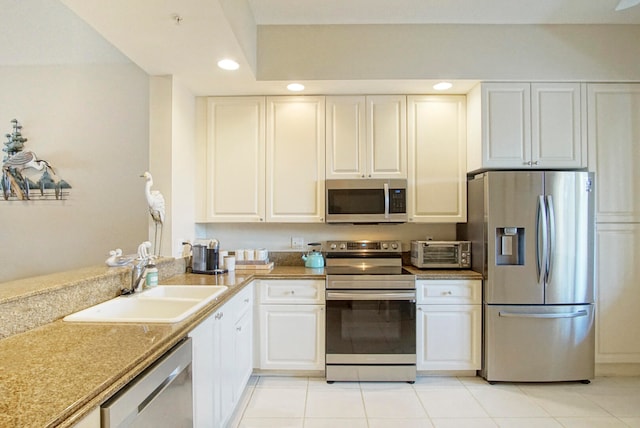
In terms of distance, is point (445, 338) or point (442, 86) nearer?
point (445, 338)

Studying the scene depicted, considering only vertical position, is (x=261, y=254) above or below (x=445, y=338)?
above

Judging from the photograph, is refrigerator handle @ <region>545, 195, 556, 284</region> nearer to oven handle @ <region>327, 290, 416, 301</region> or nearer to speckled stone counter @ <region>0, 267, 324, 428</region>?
oven handle @ <region>327, 290, 416, 301</region>

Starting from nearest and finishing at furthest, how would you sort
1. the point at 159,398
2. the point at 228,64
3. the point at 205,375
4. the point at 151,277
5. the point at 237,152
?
the point at 159,398 → the point at 205,375 → the point at 151,277 → the point at 228,64 → the point at 237,152

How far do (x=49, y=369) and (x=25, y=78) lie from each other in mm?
3195

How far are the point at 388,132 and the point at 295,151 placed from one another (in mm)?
825

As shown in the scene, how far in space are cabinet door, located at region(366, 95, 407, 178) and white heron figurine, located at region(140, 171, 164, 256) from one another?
5.47 feet

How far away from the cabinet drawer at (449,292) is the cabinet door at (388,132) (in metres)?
0.94

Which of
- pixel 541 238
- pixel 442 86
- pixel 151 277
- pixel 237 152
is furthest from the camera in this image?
pixel 237 152

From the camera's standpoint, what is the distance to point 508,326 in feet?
8.19

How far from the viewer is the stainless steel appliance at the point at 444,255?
9.09 feet

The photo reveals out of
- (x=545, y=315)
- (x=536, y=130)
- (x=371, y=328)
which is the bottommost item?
(x=371, y=328)

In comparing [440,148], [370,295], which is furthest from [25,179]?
[440,148]

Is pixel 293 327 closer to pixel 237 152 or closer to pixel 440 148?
pixel 237 152

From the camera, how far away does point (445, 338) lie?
2588 mm
